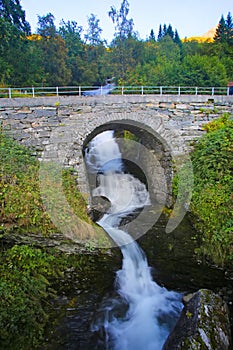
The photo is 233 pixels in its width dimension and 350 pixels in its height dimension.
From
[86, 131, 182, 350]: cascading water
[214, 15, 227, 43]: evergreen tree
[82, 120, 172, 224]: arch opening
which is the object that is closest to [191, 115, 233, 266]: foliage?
[82, 120, 172, 224]: arch opening

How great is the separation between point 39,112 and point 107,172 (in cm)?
656

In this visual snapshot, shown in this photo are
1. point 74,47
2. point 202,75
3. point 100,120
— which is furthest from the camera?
point 74,47

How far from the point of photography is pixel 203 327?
514cm

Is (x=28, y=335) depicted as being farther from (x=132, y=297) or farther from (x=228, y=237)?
(x=228, y=237)

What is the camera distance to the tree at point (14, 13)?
1863 cm

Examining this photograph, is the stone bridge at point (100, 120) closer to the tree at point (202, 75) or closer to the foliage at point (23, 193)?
the foliage at point (23, 193)

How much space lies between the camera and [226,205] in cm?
879

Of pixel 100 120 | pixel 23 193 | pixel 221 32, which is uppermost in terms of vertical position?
pixel 221 32

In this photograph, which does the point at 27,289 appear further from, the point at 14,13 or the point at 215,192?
the point at 14,13

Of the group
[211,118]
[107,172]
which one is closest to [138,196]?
[107,172]

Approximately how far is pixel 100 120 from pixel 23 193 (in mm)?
4666

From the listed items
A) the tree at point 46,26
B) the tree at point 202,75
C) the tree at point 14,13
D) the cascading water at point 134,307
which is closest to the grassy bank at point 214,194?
the cascading water at point 134,307

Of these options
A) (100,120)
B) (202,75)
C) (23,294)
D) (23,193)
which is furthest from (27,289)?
(202,75)

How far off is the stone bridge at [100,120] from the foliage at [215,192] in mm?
931
